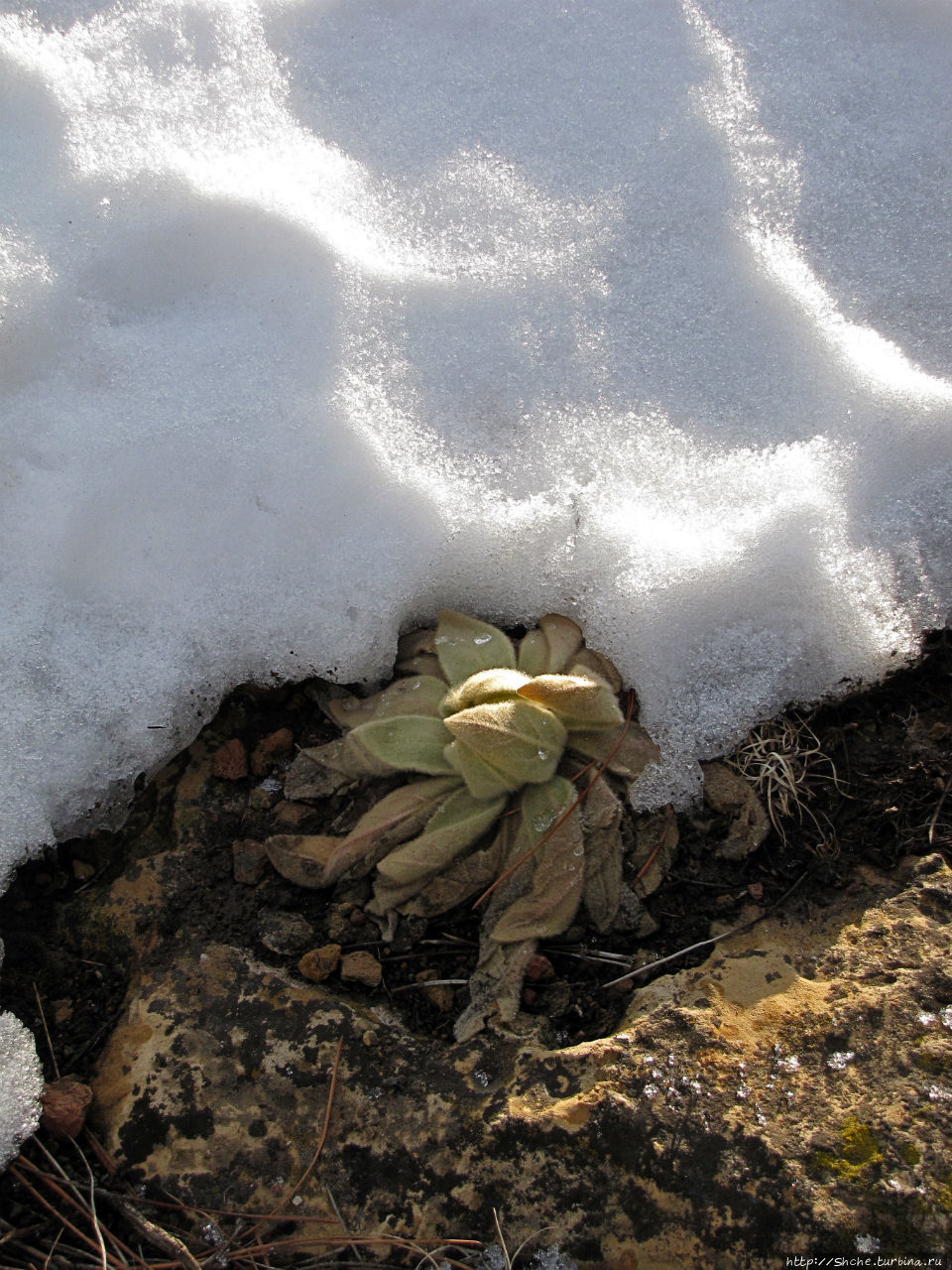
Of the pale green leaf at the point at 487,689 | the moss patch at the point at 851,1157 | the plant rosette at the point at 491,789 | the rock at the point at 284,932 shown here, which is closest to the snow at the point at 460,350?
the plant rosette at the point at 491,789

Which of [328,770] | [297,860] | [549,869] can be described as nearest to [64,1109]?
[297,860]

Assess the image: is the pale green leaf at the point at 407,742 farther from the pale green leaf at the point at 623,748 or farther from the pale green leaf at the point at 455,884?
the pale green leaf at the point at 623,748

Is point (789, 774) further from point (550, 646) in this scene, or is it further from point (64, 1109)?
point (64, 1109)

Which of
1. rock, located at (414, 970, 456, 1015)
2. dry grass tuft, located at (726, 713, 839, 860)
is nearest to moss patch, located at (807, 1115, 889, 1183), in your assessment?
dry grass tuft, located at (726, 713, 839, 860)

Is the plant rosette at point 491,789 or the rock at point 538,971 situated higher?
the plant rosette at point 491,789

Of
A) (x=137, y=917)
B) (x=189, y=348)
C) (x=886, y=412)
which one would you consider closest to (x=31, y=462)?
(x=189, y=348)

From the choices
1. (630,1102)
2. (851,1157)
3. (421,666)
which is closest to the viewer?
(851,1157)
